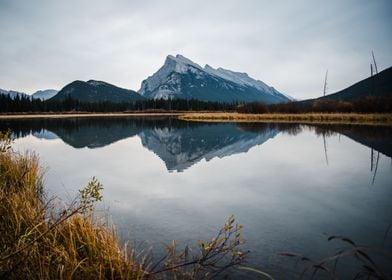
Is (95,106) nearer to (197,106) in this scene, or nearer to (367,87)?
(197,106)

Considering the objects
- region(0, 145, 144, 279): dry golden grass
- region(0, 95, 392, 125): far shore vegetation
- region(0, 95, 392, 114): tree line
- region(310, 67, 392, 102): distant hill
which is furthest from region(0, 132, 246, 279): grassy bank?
region(310, 67, 392, 102): distant hill

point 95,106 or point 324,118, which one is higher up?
point 95,106

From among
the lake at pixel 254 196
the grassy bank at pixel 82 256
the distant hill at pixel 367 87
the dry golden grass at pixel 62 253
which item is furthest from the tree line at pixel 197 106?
the distant hill at pixel 367 87

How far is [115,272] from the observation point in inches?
174

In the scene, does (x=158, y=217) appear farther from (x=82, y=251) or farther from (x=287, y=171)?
(x=287, y=171)

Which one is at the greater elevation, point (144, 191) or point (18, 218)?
point (18, 218)

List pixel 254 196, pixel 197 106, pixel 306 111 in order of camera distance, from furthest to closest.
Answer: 1. pixel 197 106
2. pixel 306 111
3. pixel 254 196

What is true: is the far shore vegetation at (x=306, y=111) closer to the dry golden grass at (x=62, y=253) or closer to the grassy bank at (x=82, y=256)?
the grassy bank at (x=82, y=256)

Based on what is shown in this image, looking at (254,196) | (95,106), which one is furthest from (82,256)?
(95,106)

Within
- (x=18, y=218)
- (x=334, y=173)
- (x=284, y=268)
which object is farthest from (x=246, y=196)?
(x=18, y=218)

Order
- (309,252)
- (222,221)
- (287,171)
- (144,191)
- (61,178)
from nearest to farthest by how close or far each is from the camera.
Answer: (309,252) < (222,221) < (144,191) < (61,178) < (287,171)

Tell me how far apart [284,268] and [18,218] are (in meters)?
5.42

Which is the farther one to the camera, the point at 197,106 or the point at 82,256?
the point at 197,106

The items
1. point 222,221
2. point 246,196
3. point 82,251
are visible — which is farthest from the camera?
point 246,196
